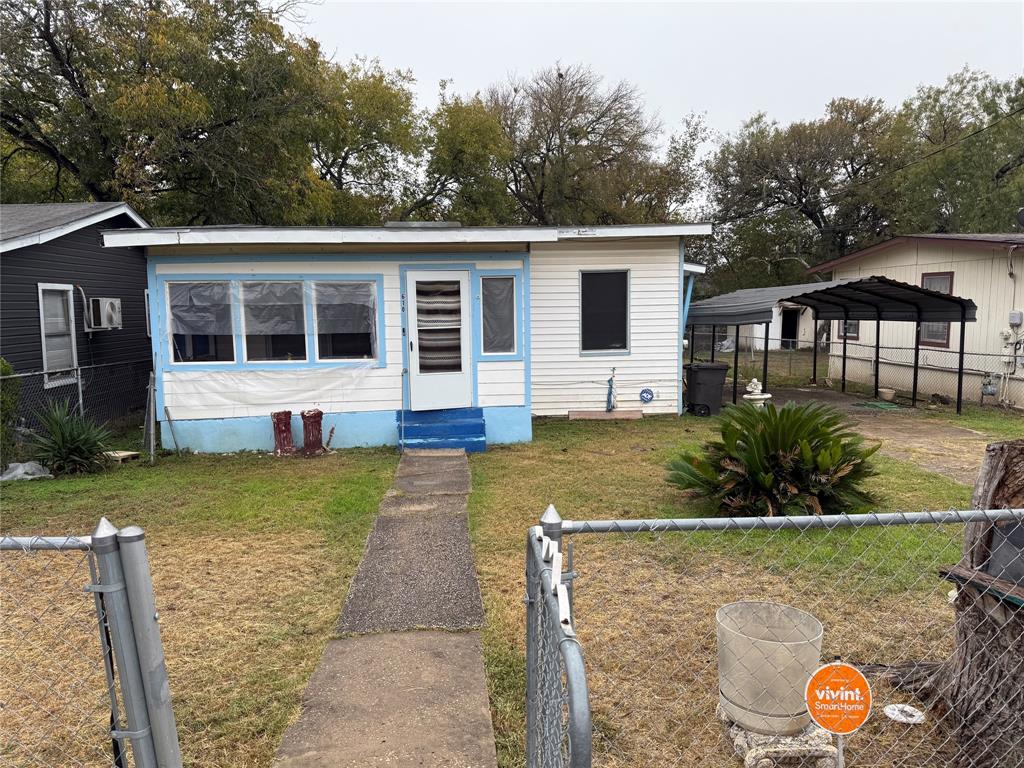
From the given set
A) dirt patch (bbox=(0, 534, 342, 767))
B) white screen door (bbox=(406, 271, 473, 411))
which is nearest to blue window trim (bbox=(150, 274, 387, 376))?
white screen door (bbox=(406, 271, 473, 411))

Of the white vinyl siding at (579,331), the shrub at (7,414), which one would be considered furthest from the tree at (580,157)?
the shrub at (7,414)

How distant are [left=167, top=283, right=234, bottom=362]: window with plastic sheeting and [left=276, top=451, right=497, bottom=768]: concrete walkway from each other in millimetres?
4422

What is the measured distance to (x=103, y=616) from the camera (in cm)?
186

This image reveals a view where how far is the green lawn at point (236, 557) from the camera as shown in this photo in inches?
120

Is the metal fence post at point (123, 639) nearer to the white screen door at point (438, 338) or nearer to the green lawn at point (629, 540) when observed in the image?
the green lawn at point (629, 540)

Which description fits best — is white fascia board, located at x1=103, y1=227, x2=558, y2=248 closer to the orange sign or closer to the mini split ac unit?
the mini split ac unit

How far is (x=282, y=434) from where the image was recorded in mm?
8391

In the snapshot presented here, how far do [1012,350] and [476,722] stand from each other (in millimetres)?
12802

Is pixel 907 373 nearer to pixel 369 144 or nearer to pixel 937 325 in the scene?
pixel 937 325

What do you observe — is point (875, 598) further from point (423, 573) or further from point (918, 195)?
point (918, 195)

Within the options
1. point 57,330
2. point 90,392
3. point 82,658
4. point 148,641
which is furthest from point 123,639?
point 90,392

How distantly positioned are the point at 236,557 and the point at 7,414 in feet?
15.2

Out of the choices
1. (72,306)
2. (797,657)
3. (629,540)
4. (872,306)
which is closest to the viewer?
(797,657)

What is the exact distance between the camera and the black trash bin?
1110 cm
